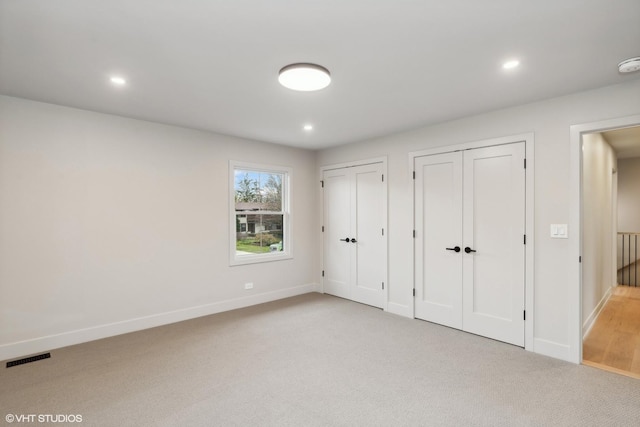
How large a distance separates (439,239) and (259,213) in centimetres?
276

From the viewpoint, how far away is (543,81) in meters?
2.76

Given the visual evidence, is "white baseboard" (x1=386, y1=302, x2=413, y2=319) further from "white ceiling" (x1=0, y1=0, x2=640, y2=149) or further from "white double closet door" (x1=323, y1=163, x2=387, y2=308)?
"white ceiling" (x1=0, y1=0, x2=640, y2=149)

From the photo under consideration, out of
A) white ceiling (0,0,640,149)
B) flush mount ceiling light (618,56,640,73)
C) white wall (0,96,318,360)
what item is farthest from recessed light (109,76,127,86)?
flush mount ceiling light (618,56,640,73)

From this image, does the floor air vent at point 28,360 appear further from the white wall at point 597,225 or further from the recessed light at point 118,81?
the white wall at point 597,225

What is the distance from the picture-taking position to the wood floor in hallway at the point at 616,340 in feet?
9.75

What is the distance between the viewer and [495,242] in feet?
11.7

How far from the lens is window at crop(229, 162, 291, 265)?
484 centimetres

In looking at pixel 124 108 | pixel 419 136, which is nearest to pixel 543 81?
pixel 419 136

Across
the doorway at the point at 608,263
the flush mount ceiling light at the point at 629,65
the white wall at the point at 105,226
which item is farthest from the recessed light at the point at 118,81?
the doorway at the point at 608,263

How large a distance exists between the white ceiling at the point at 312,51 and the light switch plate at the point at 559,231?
4.21 ft

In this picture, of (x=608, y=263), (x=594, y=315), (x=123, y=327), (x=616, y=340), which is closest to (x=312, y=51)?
(x=123, y=327)

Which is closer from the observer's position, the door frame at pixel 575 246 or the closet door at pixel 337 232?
the door frame at pixel 575 246

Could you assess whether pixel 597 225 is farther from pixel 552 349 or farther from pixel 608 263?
pixel 552 349

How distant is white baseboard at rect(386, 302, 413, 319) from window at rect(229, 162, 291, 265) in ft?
6.16
